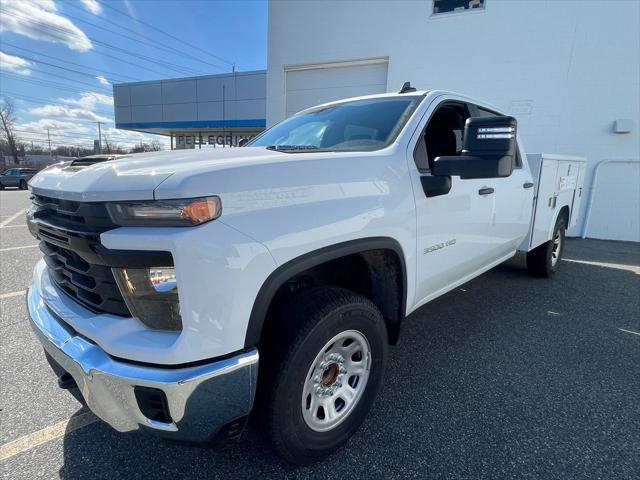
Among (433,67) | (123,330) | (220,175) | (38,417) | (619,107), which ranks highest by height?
(433,67)

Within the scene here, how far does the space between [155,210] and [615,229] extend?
10292mm

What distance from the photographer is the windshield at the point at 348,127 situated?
237 centimetres

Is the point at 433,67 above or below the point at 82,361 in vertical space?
above

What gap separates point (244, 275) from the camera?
1388 mm

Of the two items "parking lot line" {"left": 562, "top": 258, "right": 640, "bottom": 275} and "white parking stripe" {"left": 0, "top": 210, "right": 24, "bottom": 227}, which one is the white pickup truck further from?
"white parking stripe" {"left": 0, "top": 210, "right": 24, "bottom": 227}

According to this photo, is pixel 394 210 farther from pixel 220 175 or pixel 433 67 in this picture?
pixel 433 67

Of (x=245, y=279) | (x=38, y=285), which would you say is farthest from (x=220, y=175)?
(x=38, y=285)

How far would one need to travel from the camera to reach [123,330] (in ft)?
4.58

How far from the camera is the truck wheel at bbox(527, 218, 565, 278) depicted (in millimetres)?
4996

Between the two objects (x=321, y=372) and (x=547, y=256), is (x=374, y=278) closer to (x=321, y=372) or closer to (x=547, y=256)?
(x=321, y=372)

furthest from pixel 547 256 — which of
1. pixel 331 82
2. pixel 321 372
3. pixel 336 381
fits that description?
pixel 331 82

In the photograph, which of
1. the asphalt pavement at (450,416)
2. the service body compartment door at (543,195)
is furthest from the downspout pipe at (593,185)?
the asphalt pavement at (450,416)

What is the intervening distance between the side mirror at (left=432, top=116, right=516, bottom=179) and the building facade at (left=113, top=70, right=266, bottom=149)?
2210 centimetres

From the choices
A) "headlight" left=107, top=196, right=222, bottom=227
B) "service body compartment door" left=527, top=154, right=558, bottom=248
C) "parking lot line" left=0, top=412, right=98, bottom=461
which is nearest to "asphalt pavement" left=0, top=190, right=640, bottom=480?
"parking lot line" left=0, top=412, right=98, bottom=461
